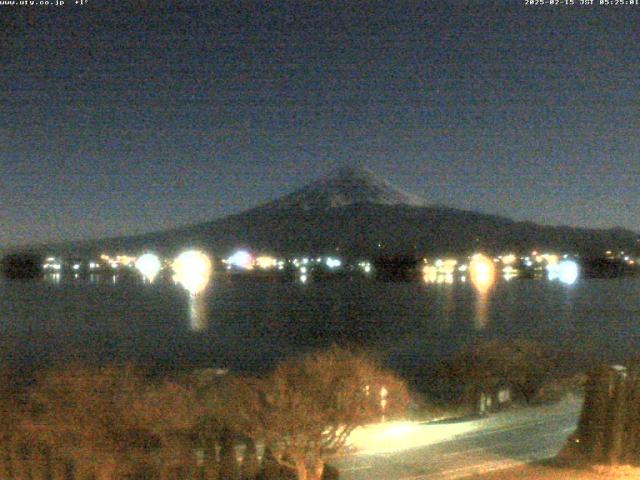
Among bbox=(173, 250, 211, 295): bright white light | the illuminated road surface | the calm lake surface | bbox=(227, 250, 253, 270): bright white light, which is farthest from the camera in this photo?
bbox=(227, 250, 253, 270): bright white light

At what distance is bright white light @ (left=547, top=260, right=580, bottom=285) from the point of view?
196ft

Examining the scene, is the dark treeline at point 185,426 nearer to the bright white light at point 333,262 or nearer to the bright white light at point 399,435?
the bright white light at point 399,435

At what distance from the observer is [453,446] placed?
344 inches

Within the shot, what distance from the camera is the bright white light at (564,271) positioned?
59750 mm

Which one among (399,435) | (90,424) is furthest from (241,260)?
(90,424)

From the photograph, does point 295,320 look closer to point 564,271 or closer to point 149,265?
point 564,271

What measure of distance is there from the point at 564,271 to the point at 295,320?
3115cm

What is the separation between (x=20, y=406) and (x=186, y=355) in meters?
17.2

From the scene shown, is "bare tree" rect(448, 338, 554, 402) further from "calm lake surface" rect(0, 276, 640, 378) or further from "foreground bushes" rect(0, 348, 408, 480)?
"foreground bushes" rect(0, 348, 408, 480)

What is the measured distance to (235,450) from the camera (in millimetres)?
6555

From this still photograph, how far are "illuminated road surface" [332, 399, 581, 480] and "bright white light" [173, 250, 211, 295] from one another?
4662cm

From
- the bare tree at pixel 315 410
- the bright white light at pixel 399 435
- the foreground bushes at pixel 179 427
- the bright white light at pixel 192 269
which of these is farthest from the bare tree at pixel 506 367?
the bright white light at pixel 192 269

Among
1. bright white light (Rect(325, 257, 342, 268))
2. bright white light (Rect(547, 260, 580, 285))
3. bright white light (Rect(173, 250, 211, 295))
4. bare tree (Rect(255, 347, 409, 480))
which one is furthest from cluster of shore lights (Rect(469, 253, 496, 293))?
bare tree (Rect(255, 347, 409, 480))

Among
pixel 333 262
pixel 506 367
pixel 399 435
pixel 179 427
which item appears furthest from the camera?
pixel 333 262
